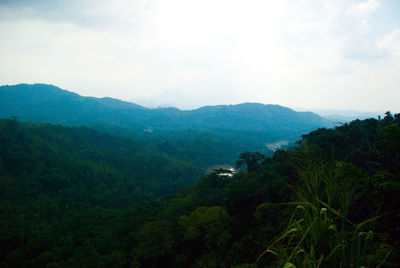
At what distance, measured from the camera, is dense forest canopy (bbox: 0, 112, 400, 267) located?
1724 mm

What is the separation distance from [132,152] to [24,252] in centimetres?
3981

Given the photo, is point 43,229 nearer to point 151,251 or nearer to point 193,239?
Result: point 151,251

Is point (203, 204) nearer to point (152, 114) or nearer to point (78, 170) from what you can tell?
point (78, 170)

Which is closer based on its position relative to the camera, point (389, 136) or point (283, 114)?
point (389, 136)

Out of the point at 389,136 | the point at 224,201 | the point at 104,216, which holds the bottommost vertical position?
the point at 104,216

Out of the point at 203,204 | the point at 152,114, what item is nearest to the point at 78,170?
the point at 203,204

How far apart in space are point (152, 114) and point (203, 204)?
131436mm

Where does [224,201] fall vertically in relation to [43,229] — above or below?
above

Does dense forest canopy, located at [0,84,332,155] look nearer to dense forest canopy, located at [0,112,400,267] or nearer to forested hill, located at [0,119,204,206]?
forested hill, located at [0,119,204,206]

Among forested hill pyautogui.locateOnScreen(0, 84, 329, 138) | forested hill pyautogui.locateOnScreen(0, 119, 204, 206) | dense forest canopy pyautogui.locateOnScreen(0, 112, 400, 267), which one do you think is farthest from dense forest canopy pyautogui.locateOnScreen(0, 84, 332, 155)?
dense forest canopy pyautogui.locateOnScreen(0, 112, 400, 267)

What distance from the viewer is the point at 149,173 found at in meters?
45.7

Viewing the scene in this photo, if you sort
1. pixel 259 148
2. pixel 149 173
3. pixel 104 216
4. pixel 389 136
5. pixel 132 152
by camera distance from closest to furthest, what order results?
pixel 389 136
pixel 104 216
pixel 149 173
pixel 132 152
pixel 259 148

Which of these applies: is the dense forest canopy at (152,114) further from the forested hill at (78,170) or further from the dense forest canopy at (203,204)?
the dense forest canopy at (203,204)

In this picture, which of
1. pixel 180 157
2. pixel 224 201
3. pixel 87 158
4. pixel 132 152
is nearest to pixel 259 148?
pixel 180 157
